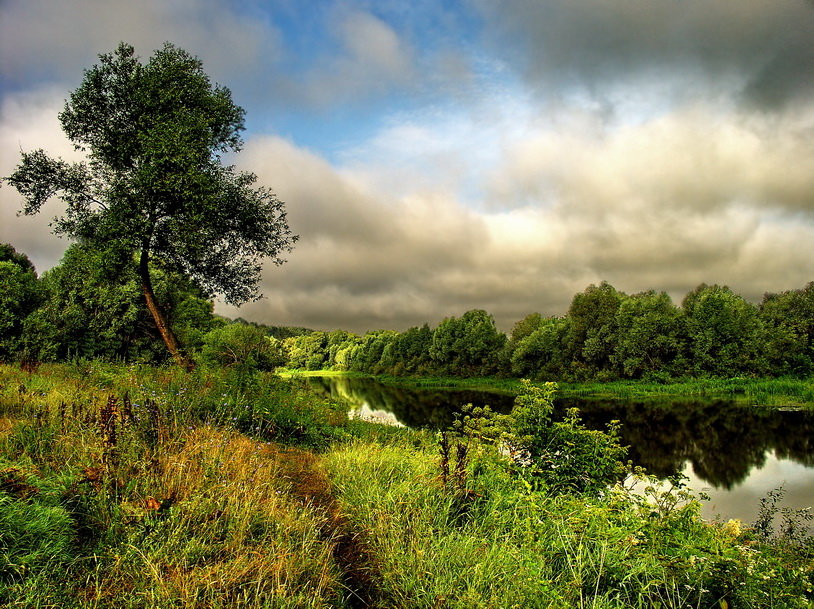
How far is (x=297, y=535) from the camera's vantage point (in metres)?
4.23

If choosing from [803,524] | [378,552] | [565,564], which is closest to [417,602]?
[378,552]

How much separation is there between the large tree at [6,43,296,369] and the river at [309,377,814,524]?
9903mm

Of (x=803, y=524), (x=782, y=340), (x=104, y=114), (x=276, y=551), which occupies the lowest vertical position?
(x=803, y=524)

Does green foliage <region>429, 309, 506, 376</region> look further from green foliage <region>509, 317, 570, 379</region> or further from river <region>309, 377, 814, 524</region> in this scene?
river <region>309, 377, 814, 524</region>

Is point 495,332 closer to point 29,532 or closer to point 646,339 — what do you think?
point 646,339

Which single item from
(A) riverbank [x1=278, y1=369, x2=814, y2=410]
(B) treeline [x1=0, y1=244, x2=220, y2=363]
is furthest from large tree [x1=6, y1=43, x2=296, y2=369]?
(A) riverbank [x1=278, y1=369, x2=814, y2=410]

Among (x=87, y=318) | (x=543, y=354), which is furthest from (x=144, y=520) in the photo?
(x=543, y=354)

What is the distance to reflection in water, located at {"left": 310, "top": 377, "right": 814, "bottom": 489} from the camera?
19.0 m

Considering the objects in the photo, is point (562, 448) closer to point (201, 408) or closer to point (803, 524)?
point (201, 408)

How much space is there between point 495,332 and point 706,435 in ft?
184

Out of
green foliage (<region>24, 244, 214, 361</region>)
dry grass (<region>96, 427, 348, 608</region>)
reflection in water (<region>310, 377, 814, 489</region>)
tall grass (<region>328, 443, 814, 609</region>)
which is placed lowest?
reflection in water (<region>310, 377, 814, 489</region>)

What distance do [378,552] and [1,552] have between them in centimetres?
291

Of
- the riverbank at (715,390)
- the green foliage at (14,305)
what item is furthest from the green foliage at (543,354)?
the green foliage at (14,305)

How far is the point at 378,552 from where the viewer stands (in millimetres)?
4371
